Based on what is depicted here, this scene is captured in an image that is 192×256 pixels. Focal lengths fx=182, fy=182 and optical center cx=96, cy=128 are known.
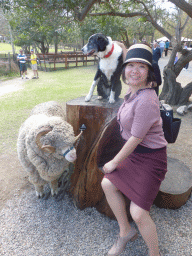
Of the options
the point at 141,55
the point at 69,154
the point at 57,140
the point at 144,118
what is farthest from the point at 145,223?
the point at 141,55

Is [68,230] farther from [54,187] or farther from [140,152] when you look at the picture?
[140,152]

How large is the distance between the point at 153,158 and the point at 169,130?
0.54 meters

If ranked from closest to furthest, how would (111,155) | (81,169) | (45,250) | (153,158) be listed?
(153,158), (45,250), (111,155), (81,169)

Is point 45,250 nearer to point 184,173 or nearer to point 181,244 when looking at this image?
point 181,244

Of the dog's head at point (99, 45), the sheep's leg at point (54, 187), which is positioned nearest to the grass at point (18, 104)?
the sheep's leg at point (54, 187)

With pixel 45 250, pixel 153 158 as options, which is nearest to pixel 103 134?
pixel 153 158

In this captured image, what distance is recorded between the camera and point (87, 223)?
2.25m

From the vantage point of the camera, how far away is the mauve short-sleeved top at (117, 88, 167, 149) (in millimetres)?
1435

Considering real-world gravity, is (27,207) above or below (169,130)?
below

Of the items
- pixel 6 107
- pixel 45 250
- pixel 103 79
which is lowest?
pixel 45 250

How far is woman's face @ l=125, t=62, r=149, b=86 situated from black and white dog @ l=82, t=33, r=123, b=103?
72cm

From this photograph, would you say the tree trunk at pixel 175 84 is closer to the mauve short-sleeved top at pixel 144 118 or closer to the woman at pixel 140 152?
the woman at pixel 140 152

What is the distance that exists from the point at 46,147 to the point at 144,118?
106 centimetres

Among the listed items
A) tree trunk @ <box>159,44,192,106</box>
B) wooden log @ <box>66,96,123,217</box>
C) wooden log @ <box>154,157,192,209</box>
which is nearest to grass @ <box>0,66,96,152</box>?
wooden log @ <box>66,96,123,217</box>
